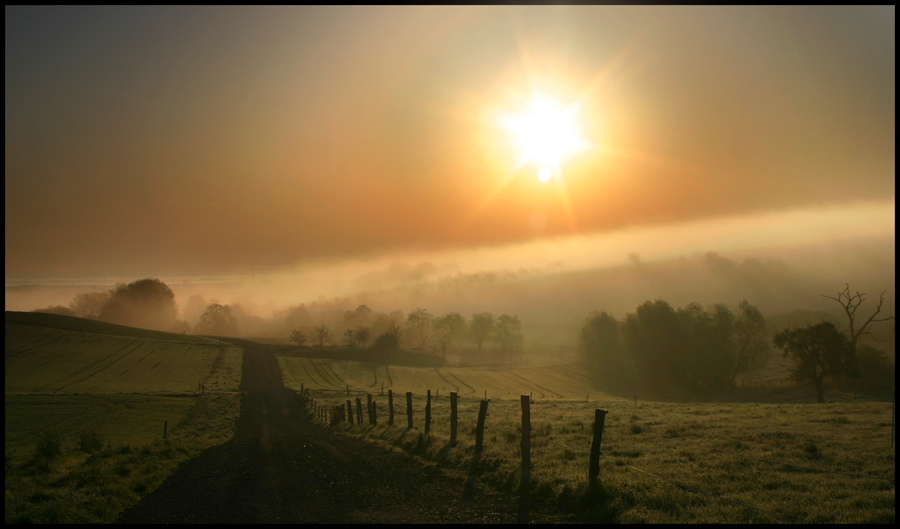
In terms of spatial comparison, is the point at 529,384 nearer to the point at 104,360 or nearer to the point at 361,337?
the point at 361,337

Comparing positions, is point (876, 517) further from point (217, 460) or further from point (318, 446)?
point (217, 460)

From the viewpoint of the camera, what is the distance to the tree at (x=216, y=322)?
18800cm

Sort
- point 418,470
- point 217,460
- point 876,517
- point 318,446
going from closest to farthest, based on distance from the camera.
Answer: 1. point 876,517
2. point 418,470
3. point 217,460
4. point 318,446

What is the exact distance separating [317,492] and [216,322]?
19670 centimetres

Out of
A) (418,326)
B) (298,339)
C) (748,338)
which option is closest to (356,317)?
(418,326)

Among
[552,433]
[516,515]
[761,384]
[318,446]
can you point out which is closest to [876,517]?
[516,515]

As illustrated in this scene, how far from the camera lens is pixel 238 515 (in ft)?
37.0

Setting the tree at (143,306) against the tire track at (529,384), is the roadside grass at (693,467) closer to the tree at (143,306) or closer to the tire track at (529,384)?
the tire track at (529,384)

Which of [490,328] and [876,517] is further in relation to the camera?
[490,328]

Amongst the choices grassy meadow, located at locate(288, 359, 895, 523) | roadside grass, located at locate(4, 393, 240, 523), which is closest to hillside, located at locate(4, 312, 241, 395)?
roadside grass, located at locate(4, 393, 240, 523)

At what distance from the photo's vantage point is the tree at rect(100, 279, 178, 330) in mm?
180000

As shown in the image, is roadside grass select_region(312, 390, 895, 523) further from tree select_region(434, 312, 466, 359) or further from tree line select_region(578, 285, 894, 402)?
tree select_region(434, 312, 466, 359)

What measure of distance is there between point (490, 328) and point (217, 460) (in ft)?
457

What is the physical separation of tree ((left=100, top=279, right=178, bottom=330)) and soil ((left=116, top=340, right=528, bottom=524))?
188 m
